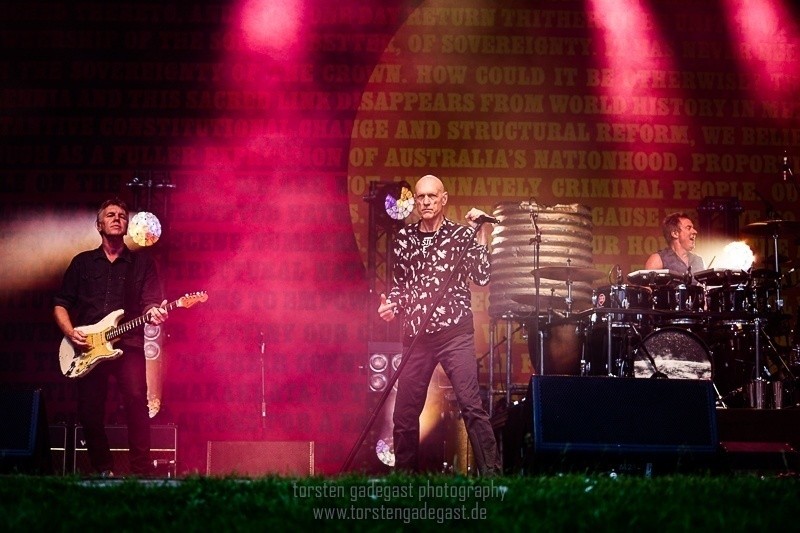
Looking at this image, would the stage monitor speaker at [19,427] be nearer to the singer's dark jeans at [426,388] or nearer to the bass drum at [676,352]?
the singer's dark jeans at [426,388]

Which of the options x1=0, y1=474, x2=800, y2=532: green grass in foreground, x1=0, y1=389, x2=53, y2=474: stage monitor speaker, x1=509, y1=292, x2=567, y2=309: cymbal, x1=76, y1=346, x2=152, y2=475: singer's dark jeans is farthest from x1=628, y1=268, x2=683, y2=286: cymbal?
x1=0, y1=389, x2=53, y2=474: stage monitor speaker

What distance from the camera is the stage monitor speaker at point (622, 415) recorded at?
5.71 metres

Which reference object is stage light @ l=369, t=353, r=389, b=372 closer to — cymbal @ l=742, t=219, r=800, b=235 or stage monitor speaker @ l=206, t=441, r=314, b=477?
stage monitor speaker @ l=206, t=441, r=314, b=477

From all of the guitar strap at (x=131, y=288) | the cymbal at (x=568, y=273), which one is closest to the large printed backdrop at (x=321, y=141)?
the cymbal at (x=568, y=273)

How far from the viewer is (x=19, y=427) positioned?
234 inches

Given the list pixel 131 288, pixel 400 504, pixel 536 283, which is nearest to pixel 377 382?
pixel 536 283

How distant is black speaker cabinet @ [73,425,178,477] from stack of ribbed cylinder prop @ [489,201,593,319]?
11.6 ft

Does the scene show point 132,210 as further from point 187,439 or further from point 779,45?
point 779,45

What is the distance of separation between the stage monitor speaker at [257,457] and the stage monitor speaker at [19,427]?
3.61 metres

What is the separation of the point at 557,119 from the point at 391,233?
Answer: 9.87 feet

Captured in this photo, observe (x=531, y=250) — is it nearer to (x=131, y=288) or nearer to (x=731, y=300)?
(x=731, y=300)

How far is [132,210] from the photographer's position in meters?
11.1

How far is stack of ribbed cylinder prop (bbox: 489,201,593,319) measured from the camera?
1023 centimetres

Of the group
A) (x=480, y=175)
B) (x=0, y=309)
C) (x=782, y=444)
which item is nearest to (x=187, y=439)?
(x=0, y=309)
